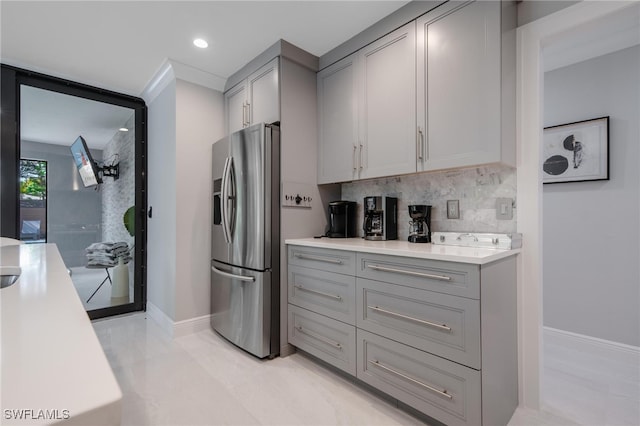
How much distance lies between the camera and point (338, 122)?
8.14ft

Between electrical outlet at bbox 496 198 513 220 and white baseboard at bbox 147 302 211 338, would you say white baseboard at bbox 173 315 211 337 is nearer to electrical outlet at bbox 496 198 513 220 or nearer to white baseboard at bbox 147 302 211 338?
white baseboard at bbox 147 302 211 338

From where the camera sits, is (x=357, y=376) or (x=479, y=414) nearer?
(x=479, y=414)

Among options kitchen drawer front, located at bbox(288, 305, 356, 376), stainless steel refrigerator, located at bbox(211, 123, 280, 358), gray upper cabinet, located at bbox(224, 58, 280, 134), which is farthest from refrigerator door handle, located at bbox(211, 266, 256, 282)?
gray upper cabinet, located at bbox(224, 58, 280, 134)

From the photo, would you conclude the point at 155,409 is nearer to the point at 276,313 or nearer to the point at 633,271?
the point at 276,313

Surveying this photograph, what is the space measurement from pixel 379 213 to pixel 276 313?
113 centimetres

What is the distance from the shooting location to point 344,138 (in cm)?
243

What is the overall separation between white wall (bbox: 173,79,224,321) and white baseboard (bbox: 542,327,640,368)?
10.5 ft

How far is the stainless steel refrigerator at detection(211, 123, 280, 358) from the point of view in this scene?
7.73ft

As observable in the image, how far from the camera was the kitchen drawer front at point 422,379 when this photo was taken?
1.41 metres

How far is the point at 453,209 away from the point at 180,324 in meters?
2.56

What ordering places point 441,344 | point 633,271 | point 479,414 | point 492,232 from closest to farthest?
point 479,414 → point 441,344 → point 492,232 → point 633,271

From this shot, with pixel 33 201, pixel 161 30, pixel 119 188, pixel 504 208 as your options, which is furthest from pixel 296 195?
pixel 33 201

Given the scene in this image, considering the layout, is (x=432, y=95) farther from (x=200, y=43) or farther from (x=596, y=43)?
(x=200, y=43)

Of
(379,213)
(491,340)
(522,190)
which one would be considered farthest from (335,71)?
(491,340)
